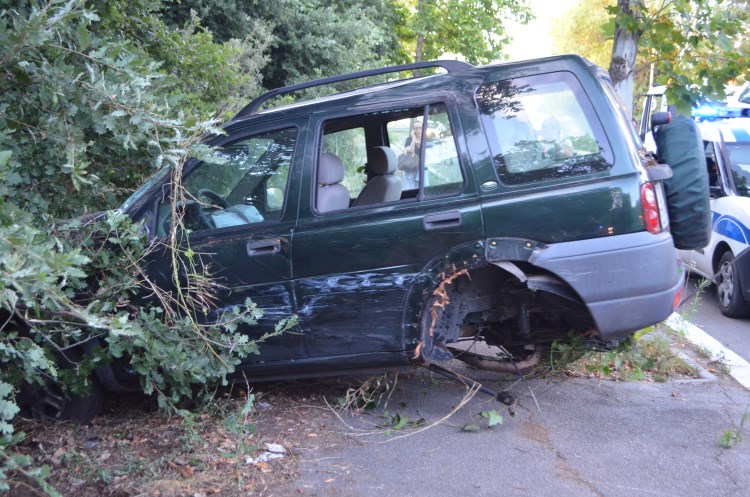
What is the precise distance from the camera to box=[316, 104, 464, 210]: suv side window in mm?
4668

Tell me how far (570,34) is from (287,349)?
1419 inches

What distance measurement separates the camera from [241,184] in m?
5.12

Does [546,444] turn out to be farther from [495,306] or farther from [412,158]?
[412,158]

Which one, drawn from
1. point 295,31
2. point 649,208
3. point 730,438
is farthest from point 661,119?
point 295,31

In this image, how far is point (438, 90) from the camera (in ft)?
15.6

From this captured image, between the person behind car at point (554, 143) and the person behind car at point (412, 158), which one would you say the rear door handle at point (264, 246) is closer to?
the person behind car at point (412, 158)

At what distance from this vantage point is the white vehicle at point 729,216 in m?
8.13

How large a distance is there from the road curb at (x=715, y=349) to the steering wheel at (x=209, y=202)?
403cm

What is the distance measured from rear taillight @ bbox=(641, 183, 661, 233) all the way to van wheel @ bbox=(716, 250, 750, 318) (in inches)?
173

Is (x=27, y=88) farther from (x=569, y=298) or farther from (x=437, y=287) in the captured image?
(x=569, y=298)

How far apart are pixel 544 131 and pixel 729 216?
4857 mm

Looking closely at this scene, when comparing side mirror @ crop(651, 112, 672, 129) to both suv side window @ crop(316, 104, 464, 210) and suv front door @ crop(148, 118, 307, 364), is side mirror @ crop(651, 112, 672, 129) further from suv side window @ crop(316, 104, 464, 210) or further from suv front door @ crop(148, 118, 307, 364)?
suv front door @ crop(148, 118, 307, 364)

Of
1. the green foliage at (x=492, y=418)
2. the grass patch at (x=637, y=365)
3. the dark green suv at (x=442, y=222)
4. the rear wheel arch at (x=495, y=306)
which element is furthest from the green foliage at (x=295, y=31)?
the green foliage at (x=492, y=418)

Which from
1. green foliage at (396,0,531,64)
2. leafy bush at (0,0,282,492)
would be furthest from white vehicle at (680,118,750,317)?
green foliage at (396,0,531,64)
